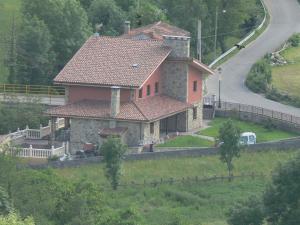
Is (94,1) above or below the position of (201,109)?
above

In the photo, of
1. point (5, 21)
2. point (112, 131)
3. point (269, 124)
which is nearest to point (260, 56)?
point (5, 21)

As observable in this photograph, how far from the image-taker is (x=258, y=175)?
2785 inches

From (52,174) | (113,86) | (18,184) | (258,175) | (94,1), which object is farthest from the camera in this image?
(94,1)

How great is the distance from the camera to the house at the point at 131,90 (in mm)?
75375

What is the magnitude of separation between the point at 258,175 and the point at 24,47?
972 inches

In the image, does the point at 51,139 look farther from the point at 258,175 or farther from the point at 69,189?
the point at 69,189

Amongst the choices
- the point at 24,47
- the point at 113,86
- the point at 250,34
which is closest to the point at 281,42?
the point at 250,34

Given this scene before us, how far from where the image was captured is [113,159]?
6850cm

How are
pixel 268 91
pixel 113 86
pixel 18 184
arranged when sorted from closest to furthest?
1. pixel 18 184
2. pixel 113 86
3. pixel 268 91

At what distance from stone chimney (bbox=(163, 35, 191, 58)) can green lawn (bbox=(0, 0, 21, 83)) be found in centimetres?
1512

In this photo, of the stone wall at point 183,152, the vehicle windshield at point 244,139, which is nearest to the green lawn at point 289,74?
the vehicle windshield at point 244,139

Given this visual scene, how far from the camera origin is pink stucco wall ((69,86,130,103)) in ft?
253

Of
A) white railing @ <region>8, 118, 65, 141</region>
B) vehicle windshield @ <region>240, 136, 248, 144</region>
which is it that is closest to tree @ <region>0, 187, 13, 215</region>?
vehicle windshield @ <region>240, 136, 248, 144</region>

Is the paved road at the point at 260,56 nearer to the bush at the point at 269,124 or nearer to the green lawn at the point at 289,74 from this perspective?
the green lawn at the point at 289,74
